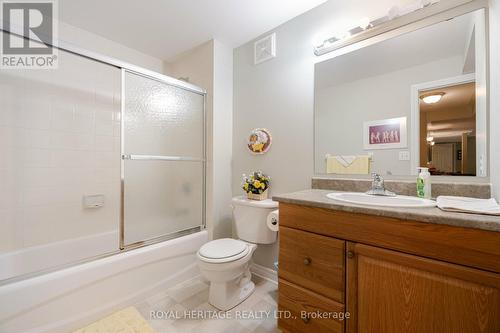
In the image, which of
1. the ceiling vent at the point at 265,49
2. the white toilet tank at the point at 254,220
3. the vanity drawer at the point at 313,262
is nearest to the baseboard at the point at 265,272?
the white toilet tank at the point at 254,220

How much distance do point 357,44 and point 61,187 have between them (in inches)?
103

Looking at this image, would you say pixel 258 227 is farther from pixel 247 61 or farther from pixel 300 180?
pixel 247 61

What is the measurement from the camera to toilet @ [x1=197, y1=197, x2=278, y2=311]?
4.77 feet

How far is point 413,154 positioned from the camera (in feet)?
4.11

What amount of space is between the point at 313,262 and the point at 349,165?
2.48 feet

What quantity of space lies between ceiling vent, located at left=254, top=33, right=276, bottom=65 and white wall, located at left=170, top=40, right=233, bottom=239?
36 centimetres

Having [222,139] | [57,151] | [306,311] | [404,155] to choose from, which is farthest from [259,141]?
[57,151]

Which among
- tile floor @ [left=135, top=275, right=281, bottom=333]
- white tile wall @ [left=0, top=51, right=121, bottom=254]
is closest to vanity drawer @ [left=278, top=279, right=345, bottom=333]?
tile floor @ [left=135, top=275, right=281, bottom=333]

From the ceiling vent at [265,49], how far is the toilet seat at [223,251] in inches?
64.0

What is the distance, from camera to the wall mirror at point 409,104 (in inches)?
43.5

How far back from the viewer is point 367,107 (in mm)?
1410

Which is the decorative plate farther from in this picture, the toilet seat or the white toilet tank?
the toilet seat

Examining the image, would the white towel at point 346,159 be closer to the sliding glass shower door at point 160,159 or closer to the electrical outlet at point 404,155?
the electrical outlet at point 404,155

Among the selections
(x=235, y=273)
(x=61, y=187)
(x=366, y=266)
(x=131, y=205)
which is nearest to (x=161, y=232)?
(x=131, y=205)
